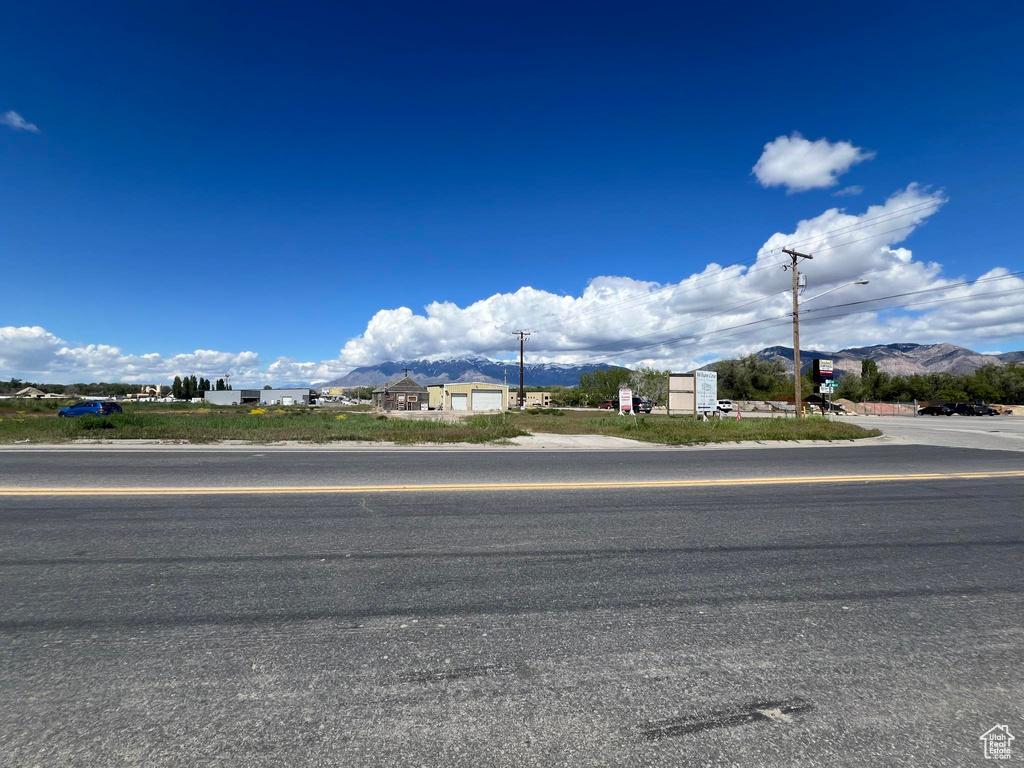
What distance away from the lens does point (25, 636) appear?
11.1 ft

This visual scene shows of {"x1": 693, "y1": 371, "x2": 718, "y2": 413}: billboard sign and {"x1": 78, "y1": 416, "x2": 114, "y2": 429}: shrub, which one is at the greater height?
{"x1": 693, "y1": 371, "x2": 718, "y2": 413}: billboard sign

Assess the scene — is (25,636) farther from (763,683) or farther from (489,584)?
(763,683)

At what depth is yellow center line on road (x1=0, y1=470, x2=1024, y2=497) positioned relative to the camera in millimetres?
8172

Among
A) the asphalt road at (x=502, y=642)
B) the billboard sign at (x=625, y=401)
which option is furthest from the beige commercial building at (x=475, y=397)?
the asphalt road at (x=502, y=642)

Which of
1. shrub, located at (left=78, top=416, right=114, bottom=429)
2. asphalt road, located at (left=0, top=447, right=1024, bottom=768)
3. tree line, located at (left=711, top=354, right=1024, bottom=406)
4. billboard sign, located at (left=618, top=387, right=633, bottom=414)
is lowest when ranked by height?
asphalt road, located at (left=0, top=447, right=1024, bottom=768)

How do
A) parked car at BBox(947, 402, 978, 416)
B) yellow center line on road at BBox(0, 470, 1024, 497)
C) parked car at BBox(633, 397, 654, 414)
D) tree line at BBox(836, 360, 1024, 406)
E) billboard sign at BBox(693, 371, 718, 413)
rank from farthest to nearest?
1. tree line at BBox(836, 360, 1024, 406)
2. parked car at BBox(633, 397, 654, 414)
3. parked car at BBox(947, 402, 978, 416)
4. billboard sign at BBox(693, 371, 718, 413)
5. yellow center line on road at BBox(0, 470, 1024, 497)

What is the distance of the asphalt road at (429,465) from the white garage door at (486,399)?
4800cm

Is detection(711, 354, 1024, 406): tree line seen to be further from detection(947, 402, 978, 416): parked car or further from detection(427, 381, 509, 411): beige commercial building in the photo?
detection(427, 381, 509, 411): beige commercial building

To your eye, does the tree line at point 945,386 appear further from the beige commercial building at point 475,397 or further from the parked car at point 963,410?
the beige commercial building at point 475,397

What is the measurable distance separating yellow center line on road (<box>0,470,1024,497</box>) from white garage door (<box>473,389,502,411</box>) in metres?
54.5

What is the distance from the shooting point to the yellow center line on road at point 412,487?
817 centimetres

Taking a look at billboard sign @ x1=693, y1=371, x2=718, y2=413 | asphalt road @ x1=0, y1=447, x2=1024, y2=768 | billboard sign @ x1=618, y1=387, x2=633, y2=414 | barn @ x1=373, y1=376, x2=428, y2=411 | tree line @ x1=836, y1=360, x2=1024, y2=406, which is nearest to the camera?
asphalt road @ x1=0, y1=447, x2=1024, y2=768

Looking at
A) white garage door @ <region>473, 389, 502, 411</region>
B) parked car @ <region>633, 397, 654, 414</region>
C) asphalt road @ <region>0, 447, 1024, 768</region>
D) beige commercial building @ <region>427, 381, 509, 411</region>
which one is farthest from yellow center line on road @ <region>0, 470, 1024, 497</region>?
white garage door @ <region>473, 389, 502, 411</region>

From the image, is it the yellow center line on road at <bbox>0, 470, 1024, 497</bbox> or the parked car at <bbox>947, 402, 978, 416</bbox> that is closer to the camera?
the yellow center line on road at <bbox>0, 470, 1024, 497</bbox>
